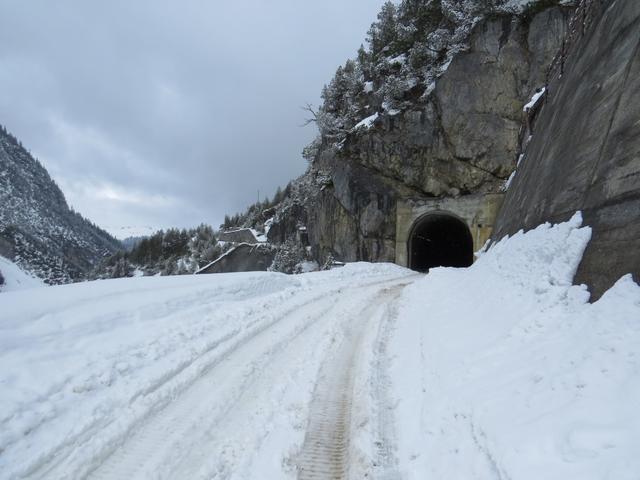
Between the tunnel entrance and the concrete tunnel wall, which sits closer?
the concrete tunnel wall

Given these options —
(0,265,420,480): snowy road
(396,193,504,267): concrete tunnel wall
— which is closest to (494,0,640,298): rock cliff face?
(0,265,420,480): snowy road

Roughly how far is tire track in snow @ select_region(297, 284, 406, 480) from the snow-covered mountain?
109 m

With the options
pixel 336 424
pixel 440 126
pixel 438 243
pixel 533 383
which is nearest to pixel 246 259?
pixel 438 243

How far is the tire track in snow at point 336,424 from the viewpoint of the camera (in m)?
3.43

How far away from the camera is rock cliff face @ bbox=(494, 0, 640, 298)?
4043 millimetres

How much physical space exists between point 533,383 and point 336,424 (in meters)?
2.12

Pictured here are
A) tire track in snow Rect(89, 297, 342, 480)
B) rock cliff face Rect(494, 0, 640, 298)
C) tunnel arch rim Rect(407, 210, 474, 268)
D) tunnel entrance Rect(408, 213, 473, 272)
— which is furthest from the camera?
tunnel entrance Rect(408, 213, 473, 272)

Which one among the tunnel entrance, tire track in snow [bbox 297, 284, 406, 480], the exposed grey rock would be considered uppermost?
the exposed grey rock

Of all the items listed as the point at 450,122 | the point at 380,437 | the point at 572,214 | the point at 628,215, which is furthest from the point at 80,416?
the point at 450,122

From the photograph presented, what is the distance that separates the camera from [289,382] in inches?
203

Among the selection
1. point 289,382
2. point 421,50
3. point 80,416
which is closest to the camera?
point 80,416

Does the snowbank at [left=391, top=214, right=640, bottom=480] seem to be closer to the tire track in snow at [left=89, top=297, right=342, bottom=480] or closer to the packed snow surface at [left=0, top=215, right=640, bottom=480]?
the packed snow surface at [left=0, top=215, right=640, bottom=480]

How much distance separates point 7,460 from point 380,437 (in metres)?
3.61

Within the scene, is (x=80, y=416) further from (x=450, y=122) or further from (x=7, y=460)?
(x=450, y=122)
